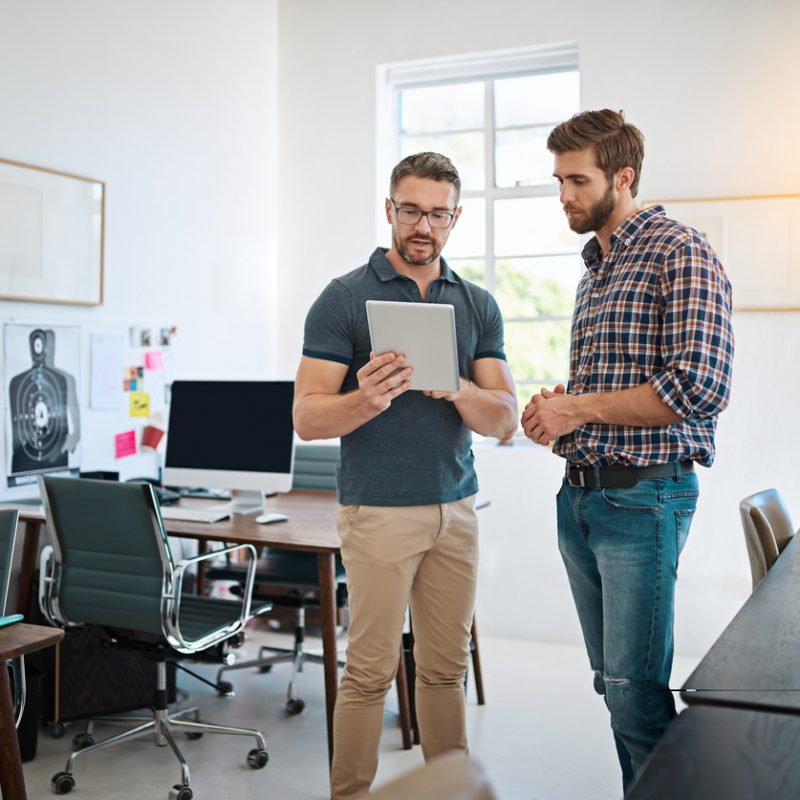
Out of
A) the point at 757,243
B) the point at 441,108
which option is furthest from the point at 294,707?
the point at 441,108

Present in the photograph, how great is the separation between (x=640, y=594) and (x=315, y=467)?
239 cm

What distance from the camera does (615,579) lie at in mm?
1842

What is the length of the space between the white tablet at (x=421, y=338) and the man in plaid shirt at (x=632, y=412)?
7.7 inches

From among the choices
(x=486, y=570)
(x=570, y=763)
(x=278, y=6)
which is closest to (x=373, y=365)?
(x=570, y=763)

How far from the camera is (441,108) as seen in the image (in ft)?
15.8

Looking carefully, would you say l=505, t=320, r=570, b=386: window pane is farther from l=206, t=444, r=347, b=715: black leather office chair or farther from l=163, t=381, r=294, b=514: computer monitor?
l=163, t=381, r=294, b=514: computer monitor

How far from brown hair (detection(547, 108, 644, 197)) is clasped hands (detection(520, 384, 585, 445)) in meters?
0.47

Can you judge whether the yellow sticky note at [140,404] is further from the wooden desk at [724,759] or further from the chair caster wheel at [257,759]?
the wooden desk at [724,759]

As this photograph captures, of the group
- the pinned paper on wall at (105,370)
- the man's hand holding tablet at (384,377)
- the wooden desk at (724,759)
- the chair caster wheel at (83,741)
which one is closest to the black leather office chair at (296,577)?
the chair caster wheel at (83,741)

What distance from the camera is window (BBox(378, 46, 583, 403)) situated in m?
4.59

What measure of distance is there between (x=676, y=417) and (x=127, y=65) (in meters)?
2.93

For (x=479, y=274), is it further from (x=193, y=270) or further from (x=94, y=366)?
(x=94, y=366)

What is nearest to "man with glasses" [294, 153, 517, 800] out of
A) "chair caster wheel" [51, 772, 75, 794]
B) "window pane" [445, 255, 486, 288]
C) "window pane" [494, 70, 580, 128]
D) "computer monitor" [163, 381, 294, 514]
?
"chair caster wheel" [51, 772, 75, 794]

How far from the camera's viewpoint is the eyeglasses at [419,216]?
218cm
